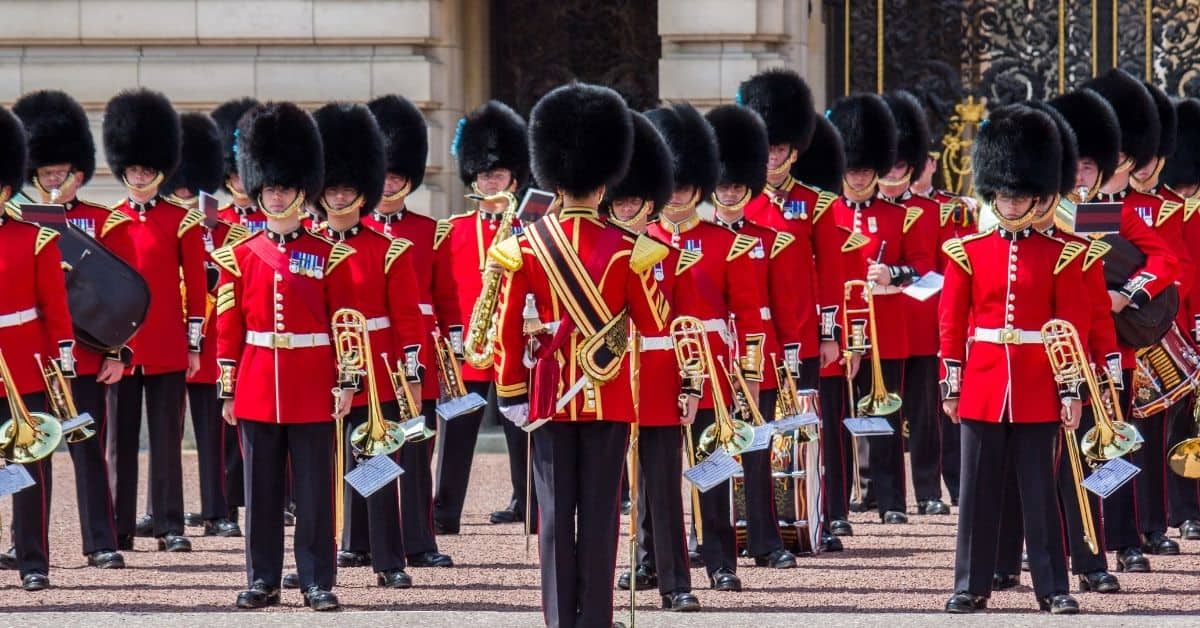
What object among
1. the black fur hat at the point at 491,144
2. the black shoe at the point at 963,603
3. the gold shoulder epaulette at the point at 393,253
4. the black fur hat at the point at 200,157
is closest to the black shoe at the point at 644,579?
the black shoe at the point at 963,603

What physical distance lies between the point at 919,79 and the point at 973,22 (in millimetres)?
391

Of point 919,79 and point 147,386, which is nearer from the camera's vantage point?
point 147,386

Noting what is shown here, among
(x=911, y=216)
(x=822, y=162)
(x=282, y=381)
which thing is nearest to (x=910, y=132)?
(x=911, y=216)

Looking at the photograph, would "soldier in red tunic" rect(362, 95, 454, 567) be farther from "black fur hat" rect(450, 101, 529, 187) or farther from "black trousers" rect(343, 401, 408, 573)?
"black trousers" rect(343, 401, 408, 573)

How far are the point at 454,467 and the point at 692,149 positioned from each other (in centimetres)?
195

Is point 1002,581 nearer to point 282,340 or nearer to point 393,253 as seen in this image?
point 393,253

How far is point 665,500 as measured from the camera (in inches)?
293

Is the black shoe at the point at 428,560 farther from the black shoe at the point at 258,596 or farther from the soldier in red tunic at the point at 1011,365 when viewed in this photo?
the soldier in red tunic at the point at 1011,365

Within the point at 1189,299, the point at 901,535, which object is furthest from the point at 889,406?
the point at 1189,299

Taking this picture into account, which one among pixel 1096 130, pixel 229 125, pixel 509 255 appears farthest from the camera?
pixel 229 125

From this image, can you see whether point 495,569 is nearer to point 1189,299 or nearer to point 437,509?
point 437,509

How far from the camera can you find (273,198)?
7.44 m

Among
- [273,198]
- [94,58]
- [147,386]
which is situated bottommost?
[147,386]

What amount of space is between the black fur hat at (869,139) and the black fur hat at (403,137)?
5.33 ft
